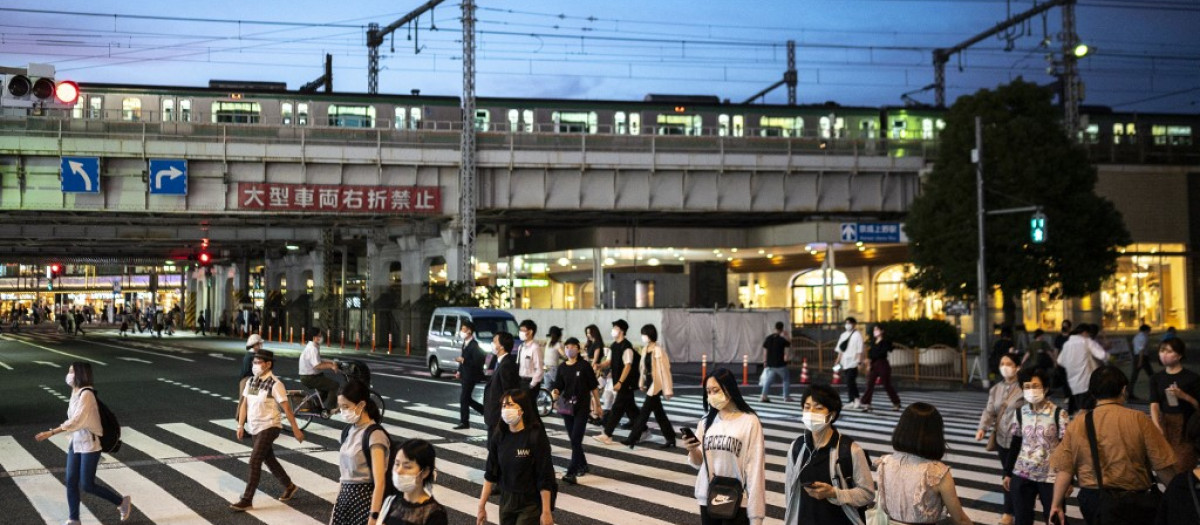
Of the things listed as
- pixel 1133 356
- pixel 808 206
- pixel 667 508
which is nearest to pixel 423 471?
pixel 667 508

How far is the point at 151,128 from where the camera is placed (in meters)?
37.5

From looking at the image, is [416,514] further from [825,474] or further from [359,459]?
[825,474]

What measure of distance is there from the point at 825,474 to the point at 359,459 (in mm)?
2790

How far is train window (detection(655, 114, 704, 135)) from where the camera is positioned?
1806 inches

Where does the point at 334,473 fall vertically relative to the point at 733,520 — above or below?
below

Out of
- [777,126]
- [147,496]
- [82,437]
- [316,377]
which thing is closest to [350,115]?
[777,126]

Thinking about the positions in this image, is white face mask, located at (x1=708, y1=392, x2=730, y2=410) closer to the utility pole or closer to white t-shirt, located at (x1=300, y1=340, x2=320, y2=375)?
white t-shirt, located at (x1=300, y1=340, x2=320, y2=375)

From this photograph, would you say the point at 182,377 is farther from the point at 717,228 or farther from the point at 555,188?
the point at 717,228

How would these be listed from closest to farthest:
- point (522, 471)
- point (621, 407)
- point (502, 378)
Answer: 1. point (522, 471)
2. point (502, 378)
3. point (621, 407)

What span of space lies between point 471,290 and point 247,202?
29.0 feet

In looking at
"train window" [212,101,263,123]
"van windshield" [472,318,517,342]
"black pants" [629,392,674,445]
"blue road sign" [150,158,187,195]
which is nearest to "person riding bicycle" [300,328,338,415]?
"black pants" [629,392,674,445]

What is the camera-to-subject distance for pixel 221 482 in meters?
11.5

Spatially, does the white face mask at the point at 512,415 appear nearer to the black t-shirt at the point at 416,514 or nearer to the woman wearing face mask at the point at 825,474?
the black t-shirt at the point at 416,514

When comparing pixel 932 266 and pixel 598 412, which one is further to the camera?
pixel 932 266
